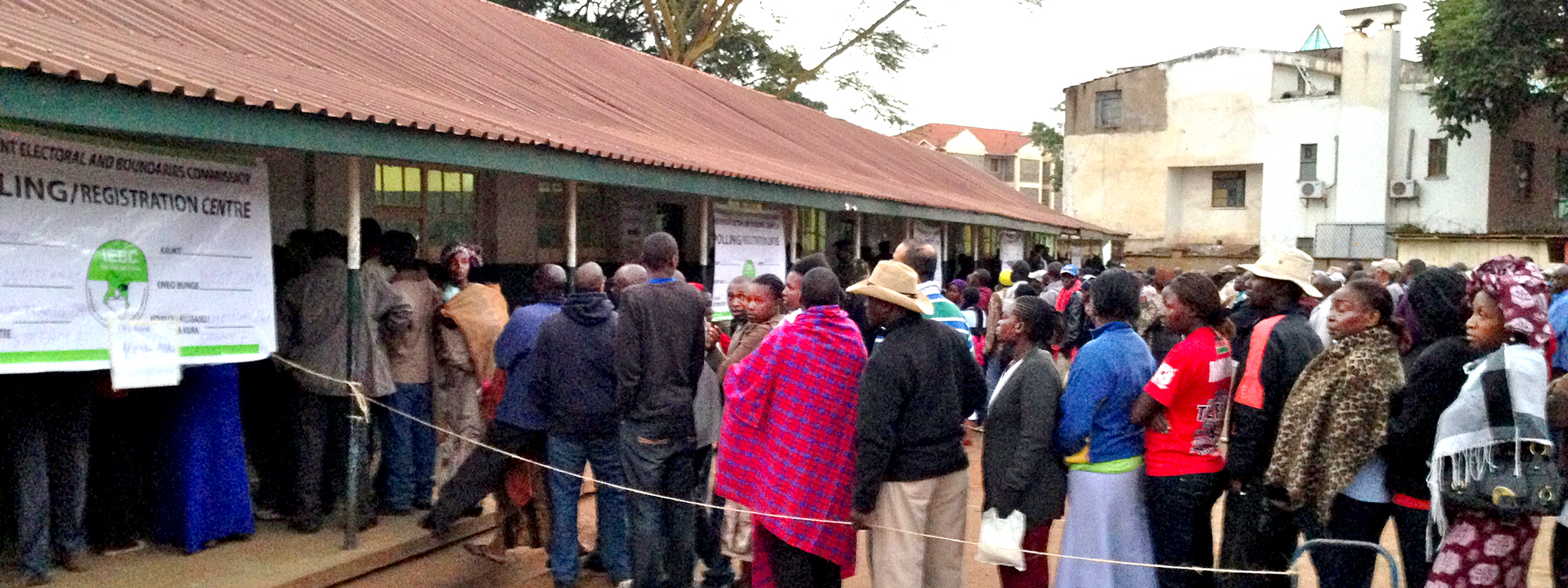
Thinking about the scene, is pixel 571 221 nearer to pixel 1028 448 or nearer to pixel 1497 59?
pixel 1028 448

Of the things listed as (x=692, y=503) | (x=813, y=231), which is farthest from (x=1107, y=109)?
(x=692, y=503)

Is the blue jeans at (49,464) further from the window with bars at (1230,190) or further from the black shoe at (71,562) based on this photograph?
the window with bars at (1230,190)

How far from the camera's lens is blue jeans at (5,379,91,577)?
536cm

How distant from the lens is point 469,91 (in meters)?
8.58

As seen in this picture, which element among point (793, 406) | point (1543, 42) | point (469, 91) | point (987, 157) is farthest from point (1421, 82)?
point (987, 157)

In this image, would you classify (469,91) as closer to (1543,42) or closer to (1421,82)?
(1543,42)

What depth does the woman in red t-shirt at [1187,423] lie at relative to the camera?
194 inches

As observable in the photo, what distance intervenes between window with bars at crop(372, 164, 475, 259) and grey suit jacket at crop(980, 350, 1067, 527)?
5454mm

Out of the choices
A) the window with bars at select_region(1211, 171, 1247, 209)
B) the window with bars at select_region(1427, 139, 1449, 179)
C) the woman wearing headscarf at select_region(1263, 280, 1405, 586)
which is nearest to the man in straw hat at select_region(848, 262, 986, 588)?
the woman wearing headscarf at select_region(1263, 280, 1405, 586)

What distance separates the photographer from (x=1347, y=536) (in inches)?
187

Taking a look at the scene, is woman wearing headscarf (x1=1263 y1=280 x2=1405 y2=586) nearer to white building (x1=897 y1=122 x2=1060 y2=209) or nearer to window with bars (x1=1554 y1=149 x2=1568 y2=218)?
window with bars (x1=1554 y1=149 x2=1568 y2=218)

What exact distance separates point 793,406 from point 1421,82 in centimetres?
3332

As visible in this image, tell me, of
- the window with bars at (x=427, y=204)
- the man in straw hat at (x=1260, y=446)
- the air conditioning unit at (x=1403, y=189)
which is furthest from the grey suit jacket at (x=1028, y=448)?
the air conditioning unit at (x=1403, y=189)

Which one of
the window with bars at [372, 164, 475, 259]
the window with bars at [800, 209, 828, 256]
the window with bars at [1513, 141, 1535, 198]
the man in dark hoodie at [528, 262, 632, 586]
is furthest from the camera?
the window with bars at [1513, 141, 1535, 198]
